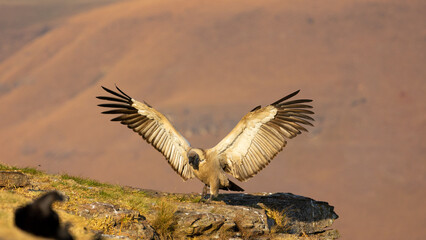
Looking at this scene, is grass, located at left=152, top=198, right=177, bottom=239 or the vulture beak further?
the vulture beak

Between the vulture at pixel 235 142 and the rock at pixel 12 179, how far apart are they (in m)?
2.53

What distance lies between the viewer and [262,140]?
40.0 ft

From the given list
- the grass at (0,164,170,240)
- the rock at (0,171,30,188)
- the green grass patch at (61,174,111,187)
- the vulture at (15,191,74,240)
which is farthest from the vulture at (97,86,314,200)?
the vulture at (15,191,74,240)

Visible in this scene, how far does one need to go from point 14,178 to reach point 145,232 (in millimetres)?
3242

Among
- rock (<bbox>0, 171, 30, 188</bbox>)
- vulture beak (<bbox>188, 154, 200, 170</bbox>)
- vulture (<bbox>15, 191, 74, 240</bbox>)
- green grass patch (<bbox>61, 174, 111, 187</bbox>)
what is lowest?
vulture (<bbox>15, 191, 74, 240</bbox>)

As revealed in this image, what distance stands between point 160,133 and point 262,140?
2.45 metres

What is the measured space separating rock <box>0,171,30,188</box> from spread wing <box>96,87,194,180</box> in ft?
8.19

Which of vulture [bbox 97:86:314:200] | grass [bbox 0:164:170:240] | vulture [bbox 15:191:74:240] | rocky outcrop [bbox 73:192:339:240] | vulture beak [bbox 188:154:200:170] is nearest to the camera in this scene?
vulture [bbox 15:191:74:240]

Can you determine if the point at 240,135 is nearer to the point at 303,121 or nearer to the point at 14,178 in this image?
the point at 303,121

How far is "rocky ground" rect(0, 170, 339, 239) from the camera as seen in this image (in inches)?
370

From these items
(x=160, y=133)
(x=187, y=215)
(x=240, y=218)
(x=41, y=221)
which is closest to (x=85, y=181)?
(x=160, y=133)

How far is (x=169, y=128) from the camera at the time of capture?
12.2m

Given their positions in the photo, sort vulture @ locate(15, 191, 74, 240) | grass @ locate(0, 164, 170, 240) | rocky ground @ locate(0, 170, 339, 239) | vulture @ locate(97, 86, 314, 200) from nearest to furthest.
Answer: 1. vulture @ locate(15, 191, 74, 240)
2. grass @ locate(0, 164, 170, 240)
3. rocky ground @ locate(0, 170, 339, 239)
4. vulture @ locate(97, 86, 314, 200)

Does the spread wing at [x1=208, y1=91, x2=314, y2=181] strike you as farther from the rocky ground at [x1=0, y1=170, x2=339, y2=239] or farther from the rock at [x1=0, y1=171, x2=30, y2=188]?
the rock at [x1=0, y1=171, x2=30, y2=188]
